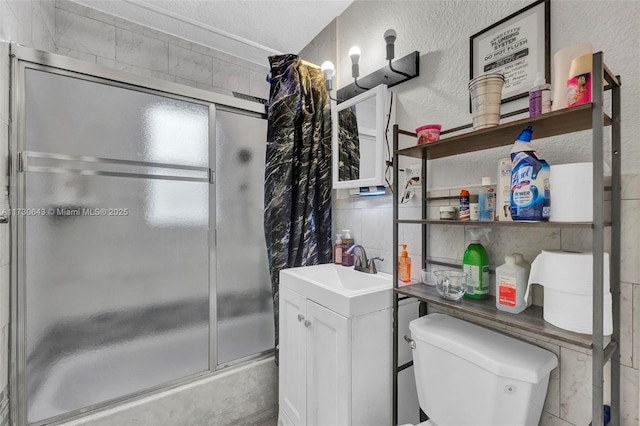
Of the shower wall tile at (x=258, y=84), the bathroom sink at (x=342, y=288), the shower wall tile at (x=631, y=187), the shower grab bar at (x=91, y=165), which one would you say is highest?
the shower wall tile at (x=258, y=84)

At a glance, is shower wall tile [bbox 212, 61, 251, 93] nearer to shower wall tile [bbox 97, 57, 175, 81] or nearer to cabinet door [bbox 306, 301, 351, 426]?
shower wall tile [bbox 97, 57, 175, 81]

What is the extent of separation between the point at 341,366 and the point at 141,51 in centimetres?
221

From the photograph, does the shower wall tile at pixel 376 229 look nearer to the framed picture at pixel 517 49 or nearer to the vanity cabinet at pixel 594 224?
the vanity cabinet at pixel 594 224

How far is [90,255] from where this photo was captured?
1388 millimetres

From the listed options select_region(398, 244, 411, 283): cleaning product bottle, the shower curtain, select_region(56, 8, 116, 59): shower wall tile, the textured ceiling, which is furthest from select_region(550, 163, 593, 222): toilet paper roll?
select_region(56, 8, 116, 59): shower wall tile

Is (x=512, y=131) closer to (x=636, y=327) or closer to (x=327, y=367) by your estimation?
(x=636, y=327)

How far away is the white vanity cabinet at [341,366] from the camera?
112 centimetres

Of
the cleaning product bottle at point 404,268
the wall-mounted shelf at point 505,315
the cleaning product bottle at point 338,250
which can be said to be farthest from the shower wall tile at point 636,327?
the cleaning product bottle at point 338,250

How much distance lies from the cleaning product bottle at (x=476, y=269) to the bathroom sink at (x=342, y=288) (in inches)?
12.5

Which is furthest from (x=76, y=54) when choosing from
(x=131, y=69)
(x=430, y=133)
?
(x=430, y=133)

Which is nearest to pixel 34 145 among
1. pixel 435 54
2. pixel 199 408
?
pixel 199 408

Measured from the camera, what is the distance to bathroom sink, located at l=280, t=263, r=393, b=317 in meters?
1.14

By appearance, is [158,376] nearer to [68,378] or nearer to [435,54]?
[68,378]

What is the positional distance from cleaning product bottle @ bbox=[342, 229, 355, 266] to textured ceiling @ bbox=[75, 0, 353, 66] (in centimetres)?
134
